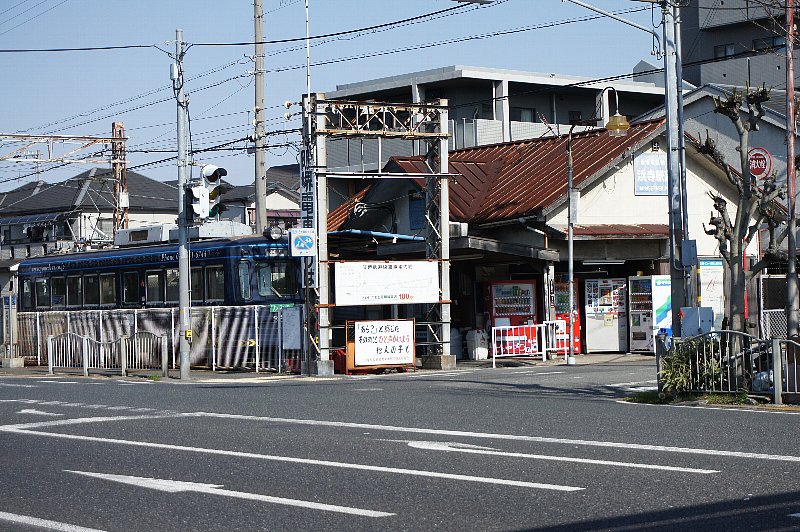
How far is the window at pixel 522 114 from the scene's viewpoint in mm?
54375

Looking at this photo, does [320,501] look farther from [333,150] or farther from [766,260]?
[333,150]

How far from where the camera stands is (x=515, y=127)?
52906mm

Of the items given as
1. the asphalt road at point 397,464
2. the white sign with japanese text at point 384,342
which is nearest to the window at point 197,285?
the white sign with japanese text at point 384,342

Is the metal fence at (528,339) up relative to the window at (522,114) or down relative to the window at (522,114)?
down

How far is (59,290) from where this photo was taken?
123ft

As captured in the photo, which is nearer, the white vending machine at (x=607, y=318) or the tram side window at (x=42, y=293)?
the white vending machine at (x=607, y=318)

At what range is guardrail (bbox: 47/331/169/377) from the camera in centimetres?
2797

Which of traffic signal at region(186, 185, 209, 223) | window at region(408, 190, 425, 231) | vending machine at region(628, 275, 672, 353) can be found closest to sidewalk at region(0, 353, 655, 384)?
vending machine at region(628, 275, 672, 353)

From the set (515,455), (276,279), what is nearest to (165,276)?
(276,279)

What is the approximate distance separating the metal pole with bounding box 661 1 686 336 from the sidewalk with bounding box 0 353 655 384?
10332 millimetres

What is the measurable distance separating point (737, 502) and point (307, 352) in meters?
19.8

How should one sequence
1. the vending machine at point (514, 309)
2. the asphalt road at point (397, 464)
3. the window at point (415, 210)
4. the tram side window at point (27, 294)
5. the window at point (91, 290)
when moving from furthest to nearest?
the tram side window at point (27, 294)
the window at point (415, 210)
the window at point (91, 290)
the vending machine at point (514, 309)
the asphalt road at point (397, 464)

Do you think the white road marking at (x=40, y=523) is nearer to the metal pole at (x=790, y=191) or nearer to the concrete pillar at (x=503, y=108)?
the metal pole at (x=790, y=191)

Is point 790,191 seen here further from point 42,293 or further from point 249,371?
point 42,293
